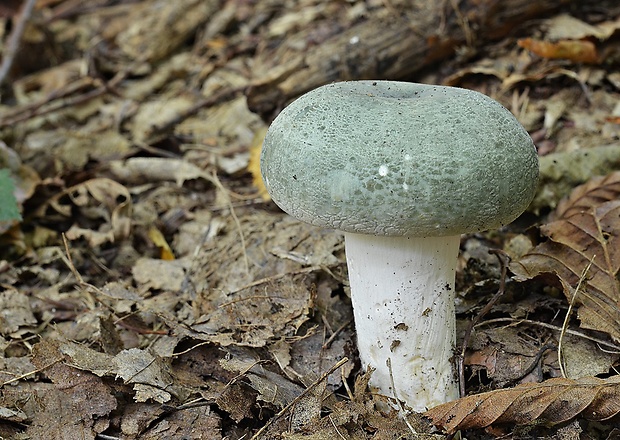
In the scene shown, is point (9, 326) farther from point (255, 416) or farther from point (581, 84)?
point (581, 84)

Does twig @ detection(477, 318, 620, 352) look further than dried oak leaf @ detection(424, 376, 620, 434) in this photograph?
Yes

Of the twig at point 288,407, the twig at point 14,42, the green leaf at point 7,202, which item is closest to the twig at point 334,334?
the twig at point 288,407

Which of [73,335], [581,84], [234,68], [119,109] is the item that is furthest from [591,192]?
[119,109]

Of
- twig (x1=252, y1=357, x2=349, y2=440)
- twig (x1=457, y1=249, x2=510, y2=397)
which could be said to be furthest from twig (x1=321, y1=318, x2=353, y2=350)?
twig (x1=457, y1=249, x2=510, y2=397)

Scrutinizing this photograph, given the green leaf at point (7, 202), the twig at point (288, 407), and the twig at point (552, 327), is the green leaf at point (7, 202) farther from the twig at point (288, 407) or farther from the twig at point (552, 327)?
the twig at point (552, 327)

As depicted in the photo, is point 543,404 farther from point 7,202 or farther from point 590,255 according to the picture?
point 7,202

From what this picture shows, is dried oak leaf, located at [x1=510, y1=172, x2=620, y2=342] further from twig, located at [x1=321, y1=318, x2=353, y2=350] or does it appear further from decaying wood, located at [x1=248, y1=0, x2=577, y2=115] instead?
decaying wood, located at [x1=248, y1=0, x2=577, y2=115]
